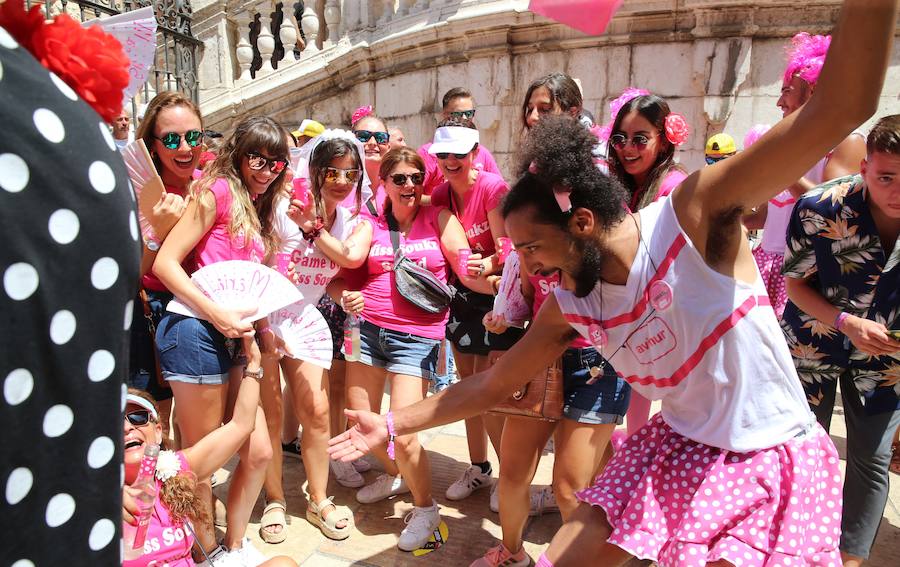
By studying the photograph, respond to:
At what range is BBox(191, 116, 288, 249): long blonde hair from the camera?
3219 mm

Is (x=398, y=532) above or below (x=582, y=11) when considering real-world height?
below

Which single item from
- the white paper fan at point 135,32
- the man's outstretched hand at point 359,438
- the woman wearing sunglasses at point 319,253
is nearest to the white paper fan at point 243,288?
the woman wearing sunglasses at point 319,253

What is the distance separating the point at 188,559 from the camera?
2.49 meters

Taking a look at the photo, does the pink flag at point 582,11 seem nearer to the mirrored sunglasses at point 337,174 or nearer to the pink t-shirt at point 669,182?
the pink t-shirt at point 669,182

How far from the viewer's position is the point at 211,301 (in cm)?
303

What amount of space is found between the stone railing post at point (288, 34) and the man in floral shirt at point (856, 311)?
8.62 m

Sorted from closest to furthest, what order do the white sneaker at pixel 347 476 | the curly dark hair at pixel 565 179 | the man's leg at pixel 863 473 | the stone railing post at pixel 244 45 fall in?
1. the curly dark hair at pixel 565 179
2. the man's leg at pixel 863 473
3. the white sneaker at pixel 347 476
4. the stone railing post at pixel 244 45

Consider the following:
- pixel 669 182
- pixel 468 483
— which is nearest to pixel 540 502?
pixel 468 483

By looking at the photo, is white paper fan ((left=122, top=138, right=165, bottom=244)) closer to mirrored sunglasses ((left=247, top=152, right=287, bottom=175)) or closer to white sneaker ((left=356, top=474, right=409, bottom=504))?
mirrored sunglasses ((left=247, top=152, right=287, bottom=175))

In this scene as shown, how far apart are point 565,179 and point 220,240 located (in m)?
1.91

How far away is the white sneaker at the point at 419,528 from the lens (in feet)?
11.7

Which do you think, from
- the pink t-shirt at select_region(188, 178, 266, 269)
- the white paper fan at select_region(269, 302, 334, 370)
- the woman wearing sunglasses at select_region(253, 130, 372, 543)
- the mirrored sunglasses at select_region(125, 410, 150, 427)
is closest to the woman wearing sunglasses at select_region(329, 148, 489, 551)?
the woman wearing sunglasses at select_region(253, 130, 372, 543)

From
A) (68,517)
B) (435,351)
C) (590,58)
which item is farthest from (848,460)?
(590,58)

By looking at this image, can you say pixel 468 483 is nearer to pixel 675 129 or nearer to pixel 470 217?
pixel 470 217
